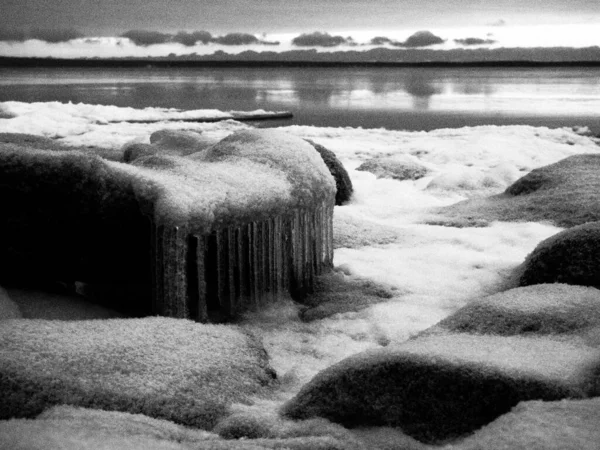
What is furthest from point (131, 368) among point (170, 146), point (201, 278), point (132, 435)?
point (170, 146)

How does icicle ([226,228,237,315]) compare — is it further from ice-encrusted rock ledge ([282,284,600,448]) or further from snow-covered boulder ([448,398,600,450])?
snow-covered boulder ([448,398,600,450])

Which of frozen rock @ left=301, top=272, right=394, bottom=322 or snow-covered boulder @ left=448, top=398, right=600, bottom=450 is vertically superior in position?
snow-covered boulder @ left=448, top=398, right=600, bottom=450

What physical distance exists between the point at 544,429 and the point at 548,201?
4738 mm

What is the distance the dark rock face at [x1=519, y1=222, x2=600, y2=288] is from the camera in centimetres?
378

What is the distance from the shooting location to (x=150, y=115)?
1806cm

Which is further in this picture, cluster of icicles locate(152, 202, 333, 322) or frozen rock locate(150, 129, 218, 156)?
frozen rock locate(150, 129, 218, 156)

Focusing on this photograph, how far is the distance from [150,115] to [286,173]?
14513mm

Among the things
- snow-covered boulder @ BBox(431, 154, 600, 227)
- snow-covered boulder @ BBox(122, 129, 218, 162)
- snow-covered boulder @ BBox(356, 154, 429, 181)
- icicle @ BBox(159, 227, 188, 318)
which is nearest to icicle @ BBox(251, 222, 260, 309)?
icicle @ BBox(159, 227, 188, 318)

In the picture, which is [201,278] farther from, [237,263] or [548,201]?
[548,201]

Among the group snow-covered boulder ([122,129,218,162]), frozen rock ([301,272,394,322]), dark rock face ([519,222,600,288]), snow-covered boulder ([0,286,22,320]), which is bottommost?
frozen rock ([301,272,394,322])

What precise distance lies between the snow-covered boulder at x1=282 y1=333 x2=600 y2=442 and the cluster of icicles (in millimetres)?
1345

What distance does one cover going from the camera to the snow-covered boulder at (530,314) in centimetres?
278

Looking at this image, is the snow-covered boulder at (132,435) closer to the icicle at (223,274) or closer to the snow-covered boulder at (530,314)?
the snow-covered boulder at (530,314)

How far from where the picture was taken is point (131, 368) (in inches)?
101
